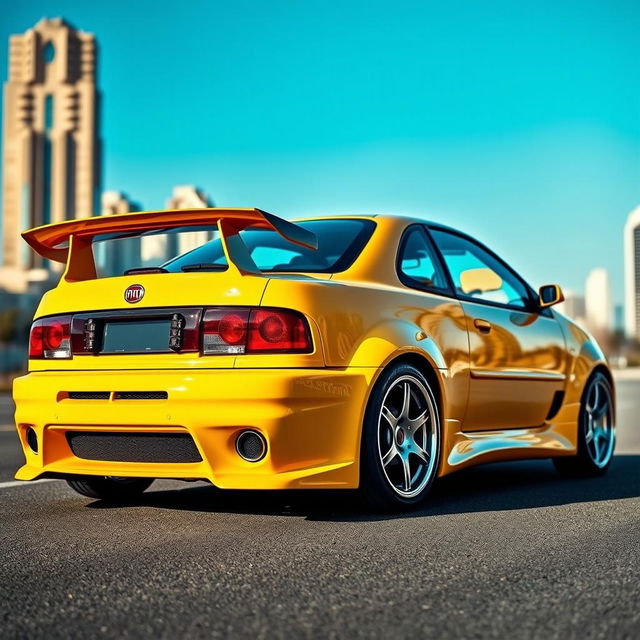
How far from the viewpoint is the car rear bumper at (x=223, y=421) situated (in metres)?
4.20

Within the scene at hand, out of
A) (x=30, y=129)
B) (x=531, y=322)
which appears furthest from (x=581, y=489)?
(x=30, y=129)

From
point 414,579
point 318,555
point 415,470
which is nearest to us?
point 414,579

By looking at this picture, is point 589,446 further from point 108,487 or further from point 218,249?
point 108,487

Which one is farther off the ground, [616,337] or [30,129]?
[30,129]

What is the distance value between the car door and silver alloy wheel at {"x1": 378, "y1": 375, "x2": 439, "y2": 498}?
0.41 meters

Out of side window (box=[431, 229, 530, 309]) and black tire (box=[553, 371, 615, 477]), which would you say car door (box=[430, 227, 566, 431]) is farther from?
black tire (box=[553, 371, 615, 477])

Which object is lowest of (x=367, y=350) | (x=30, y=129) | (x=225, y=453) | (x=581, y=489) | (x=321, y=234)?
(x=581, y=489)

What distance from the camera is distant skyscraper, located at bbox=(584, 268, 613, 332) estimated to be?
138 meters

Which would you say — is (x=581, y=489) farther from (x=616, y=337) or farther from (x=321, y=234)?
(x=616, y=337)

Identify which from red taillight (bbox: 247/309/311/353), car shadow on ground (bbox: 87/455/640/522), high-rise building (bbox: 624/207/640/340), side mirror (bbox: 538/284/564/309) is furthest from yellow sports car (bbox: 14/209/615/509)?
high-rise building (bbox: 624/207/640/340)

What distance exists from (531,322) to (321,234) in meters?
1.64

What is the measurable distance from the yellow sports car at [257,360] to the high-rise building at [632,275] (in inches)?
5067

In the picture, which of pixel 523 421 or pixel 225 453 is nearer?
pixel 225 453

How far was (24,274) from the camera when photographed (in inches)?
5945
